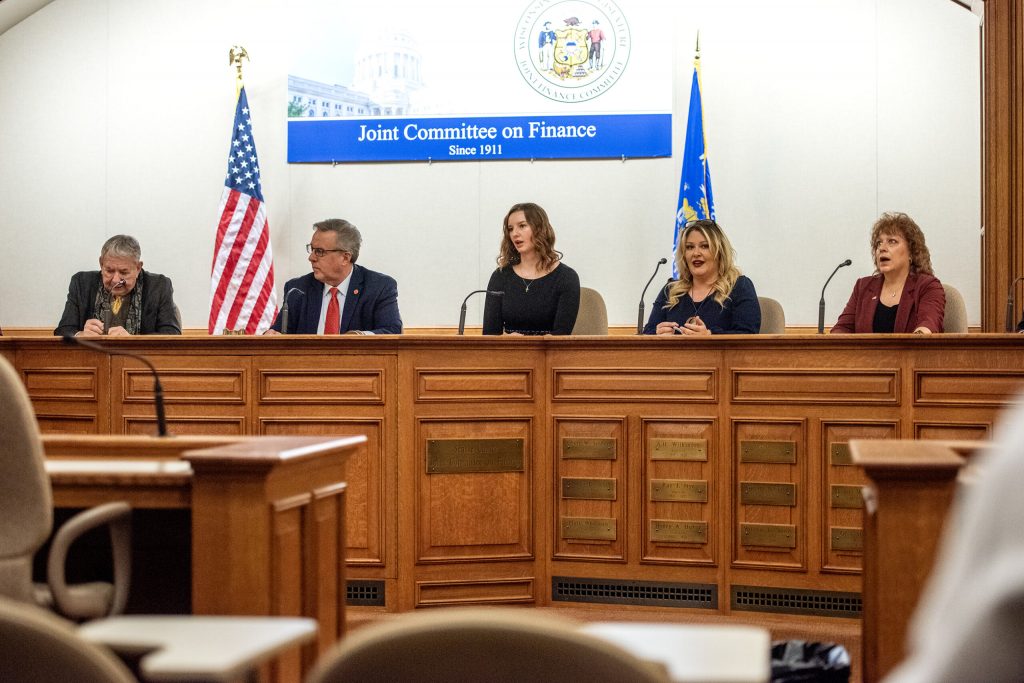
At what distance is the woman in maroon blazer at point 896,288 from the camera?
5238 mm

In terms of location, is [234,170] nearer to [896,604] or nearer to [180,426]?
[180,426]

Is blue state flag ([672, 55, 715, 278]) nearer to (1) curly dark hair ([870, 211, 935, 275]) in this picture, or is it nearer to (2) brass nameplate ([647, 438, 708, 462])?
(1) curly dark hair ([870, 211, 935, 275])

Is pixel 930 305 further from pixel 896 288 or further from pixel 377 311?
pixel 377 311

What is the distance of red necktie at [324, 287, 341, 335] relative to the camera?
19.1 feet

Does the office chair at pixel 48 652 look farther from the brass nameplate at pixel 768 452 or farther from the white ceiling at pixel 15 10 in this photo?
the white ceiling at pixel 15 10

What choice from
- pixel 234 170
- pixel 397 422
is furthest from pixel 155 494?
pixel 234 170

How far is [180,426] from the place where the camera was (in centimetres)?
502

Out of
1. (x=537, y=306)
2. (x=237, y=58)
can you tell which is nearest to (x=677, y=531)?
(x=537, y=306)

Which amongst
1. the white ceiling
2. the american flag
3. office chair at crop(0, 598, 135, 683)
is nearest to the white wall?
the white ceiling

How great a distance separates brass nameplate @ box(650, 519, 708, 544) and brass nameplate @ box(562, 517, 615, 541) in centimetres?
18

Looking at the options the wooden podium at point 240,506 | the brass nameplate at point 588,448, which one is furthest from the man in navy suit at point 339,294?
the wooden podium at point 240,506

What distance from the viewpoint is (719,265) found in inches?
209

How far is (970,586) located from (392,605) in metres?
4.07

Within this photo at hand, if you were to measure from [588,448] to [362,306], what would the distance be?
1549 millimetres
